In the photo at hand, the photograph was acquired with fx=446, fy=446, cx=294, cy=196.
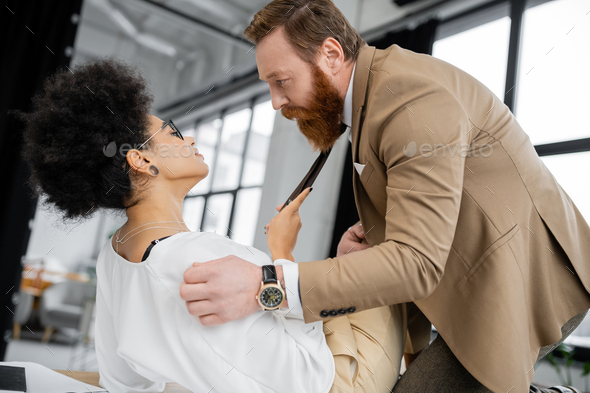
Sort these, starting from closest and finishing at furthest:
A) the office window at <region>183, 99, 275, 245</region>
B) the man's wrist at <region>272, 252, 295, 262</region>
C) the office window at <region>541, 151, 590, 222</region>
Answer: the man's wrist at <region>272, 252, 295, 262</region> < the office window at <region>541, 151, 590, 222</region> < the office window at <region>183, 99, 275, 245</region>

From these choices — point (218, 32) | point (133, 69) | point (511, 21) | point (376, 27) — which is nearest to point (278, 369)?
point (133, 69)

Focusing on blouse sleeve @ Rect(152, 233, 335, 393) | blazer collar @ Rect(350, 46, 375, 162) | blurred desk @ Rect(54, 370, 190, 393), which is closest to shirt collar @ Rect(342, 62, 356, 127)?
blazer collar @ Rect(350, 46, 375, 162)

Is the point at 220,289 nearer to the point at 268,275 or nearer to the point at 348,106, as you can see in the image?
the point at 268,275

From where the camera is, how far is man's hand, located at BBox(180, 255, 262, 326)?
862mm

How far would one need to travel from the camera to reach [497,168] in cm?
107

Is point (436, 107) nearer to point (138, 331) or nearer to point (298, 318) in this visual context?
point (298, 318)

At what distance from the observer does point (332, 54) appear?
4.36ft

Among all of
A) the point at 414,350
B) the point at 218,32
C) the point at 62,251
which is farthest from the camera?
the point at 62,251

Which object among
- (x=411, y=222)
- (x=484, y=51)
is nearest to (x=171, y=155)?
(x=411, y=222)

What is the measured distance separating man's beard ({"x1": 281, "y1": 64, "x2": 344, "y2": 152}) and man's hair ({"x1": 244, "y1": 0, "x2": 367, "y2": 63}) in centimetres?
8

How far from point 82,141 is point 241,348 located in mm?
705

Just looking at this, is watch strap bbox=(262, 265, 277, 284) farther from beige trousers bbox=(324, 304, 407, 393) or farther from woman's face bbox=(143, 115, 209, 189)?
woman's face bbox=(143, 115, 209, 189)

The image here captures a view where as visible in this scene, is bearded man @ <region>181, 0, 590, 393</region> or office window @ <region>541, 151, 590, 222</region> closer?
bearded man @ <region>181, 0, 590, 393</region>

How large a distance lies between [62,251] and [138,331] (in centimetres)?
975
